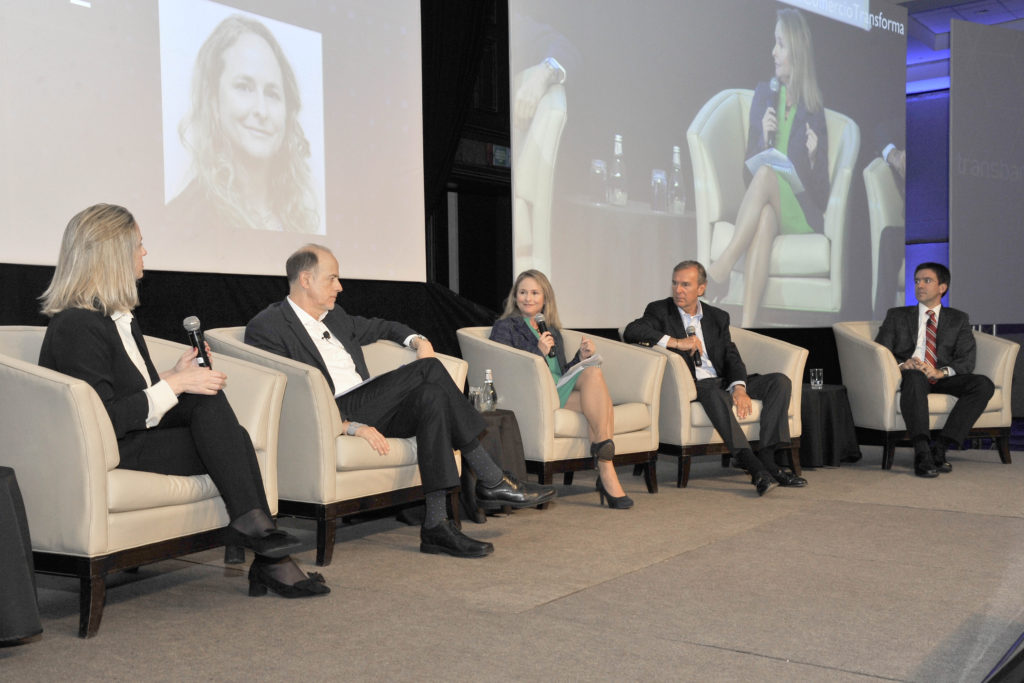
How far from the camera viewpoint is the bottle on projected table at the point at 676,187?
19.8 ft

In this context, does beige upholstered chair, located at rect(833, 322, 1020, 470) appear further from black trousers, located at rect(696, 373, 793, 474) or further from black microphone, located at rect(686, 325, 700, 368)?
black microphone, located at rect(686, 325, 700, 368)

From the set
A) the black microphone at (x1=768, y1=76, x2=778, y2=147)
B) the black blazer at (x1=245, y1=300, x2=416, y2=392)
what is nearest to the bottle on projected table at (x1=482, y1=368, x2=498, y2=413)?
the black blazer at (x1=245, y1=300, x2=416, y2=392)

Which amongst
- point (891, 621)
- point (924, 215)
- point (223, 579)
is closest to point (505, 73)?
point (223, 579)

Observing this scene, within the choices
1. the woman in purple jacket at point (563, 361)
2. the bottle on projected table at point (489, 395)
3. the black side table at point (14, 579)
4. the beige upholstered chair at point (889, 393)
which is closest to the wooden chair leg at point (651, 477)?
the woman in purple jacket at point (563, 361)

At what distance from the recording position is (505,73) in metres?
5.89

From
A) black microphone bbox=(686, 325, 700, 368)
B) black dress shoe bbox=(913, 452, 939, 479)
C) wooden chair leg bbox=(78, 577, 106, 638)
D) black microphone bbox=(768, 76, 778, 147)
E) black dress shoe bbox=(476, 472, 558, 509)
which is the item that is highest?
black microphone bbox=(768, 76, 778, 147)

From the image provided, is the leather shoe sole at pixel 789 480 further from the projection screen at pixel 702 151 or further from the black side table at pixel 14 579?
the black side table at pixel 14 579

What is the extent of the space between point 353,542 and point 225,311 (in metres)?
1.15

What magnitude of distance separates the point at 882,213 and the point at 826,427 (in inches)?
115

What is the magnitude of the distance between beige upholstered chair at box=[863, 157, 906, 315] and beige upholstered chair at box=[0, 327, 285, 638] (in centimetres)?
630

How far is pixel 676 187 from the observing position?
607 centimetres

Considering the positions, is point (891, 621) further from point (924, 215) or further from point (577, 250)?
point (924, 215)

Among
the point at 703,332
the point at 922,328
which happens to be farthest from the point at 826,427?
the point at 703,332

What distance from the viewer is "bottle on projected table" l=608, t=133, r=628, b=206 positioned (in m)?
5.69
